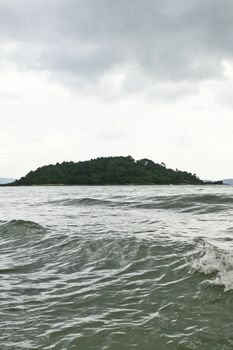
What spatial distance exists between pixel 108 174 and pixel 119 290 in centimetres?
14345

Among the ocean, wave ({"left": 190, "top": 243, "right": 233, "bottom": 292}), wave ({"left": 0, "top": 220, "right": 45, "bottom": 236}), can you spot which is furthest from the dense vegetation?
wave ({"left": 190, "top": 243, "right": 233, "bottom": 292})

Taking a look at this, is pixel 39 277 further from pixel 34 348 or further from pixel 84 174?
pixel 84 174

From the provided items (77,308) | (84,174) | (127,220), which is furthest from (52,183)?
(77,308)

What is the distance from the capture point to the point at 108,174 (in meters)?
150

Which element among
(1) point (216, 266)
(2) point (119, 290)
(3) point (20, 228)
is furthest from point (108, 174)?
(2) point (119, 290)

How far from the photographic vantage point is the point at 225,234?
1130 centimetres

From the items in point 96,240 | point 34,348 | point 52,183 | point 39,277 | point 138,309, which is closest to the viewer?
point 34,348

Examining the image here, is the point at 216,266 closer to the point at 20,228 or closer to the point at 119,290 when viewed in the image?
the point at 119,290

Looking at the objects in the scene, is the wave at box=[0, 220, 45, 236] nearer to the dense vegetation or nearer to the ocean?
the ocean

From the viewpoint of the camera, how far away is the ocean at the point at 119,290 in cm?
455

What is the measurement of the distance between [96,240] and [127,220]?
4.98 m

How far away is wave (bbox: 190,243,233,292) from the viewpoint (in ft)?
21.8

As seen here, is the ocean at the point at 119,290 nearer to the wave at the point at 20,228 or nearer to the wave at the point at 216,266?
the wave at the point at 216,266

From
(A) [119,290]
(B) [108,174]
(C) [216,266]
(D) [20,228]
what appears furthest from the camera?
(B) [108,174]
